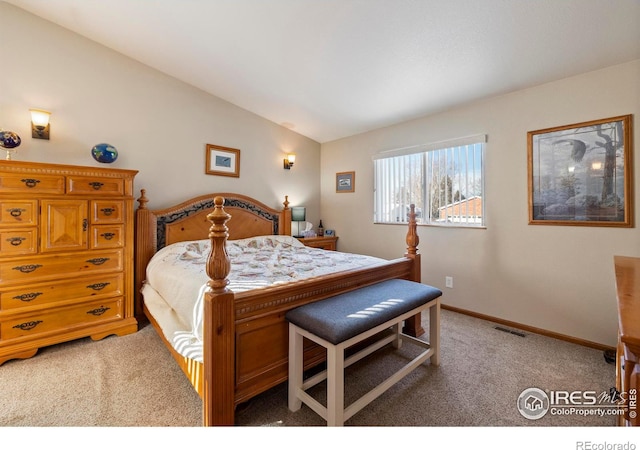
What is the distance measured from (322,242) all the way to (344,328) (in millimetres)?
2761

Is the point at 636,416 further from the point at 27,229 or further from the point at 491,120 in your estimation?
the point at 27,229

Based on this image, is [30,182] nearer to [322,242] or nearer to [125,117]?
[125,117]

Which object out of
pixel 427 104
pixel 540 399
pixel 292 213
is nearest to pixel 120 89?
pixel 292 213

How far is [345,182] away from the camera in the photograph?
444cm

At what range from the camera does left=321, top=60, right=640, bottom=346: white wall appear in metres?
2.33

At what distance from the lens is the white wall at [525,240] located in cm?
233

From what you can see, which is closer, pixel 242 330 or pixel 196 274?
pixel 242 330

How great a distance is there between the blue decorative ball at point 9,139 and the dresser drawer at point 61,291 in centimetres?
119

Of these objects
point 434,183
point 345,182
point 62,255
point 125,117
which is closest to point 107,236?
point 62,255

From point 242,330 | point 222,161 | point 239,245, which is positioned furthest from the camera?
point 222,161

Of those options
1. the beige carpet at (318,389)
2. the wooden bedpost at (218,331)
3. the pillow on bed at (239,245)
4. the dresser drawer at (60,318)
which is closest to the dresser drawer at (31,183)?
the dresser drawer at (60,318)

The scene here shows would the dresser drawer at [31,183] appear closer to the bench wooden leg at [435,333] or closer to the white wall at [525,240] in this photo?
the bench wooden leg at [435,333]

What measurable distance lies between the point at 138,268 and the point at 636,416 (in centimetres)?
354

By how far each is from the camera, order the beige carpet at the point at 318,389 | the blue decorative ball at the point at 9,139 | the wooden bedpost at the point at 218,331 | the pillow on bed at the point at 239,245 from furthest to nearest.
→ the pillow on bed at the point at 239,245 < the blue decorative ball at the point at 9,139 < the beige carpet at the point at 318,389 < the wooden bedpost at the point at 218,331
